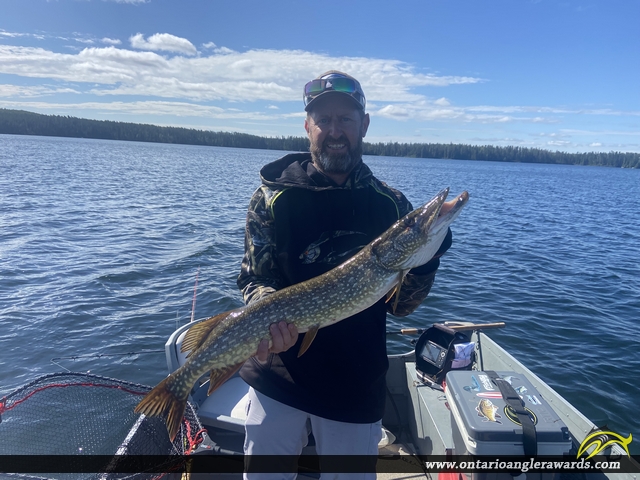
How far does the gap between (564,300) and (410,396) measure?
8.17 meters

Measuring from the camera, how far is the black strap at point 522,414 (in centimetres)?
291

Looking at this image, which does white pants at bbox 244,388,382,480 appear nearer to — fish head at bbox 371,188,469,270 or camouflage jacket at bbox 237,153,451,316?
camouflage jacket at bbox 237,153,451,316

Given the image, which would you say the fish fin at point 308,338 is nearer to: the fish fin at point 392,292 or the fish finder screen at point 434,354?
the fish fin at point 392,292

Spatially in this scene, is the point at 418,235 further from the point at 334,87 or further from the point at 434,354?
the point at 434,354

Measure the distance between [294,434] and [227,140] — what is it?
472ft

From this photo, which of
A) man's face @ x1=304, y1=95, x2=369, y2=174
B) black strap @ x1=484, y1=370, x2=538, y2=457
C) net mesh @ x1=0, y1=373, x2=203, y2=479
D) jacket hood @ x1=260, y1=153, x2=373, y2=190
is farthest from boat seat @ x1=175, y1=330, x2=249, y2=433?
man's face @ x1=304, y1=95, x2=369, y2=174

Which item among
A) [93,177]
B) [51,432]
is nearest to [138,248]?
[51,432]

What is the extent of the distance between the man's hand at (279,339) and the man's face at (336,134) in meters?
1.17

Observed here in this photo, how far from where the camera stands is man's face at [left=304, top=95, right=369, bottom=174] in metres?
3.01

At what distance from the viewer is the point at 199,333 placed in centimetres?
302

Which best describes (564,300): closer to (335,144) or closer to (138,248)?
(335,144)

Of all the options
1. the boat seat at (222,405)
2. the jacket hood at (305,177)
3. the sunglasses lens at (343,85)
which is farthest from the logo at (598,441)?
the sunglasses lens at (343,85)

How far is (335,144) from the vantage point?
3008 mm

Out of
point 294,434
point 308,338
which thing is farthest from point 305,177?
point 294,434
